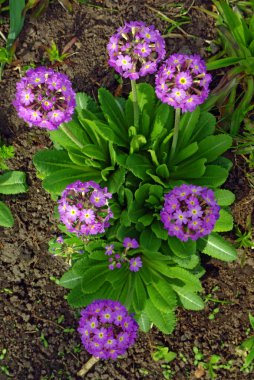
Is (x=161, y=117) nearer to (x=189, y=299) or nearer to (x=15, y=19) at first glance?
(x=189, y=299)

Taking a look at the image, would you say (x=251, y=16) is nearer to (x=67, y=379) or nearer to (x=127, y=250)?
(x=127, y=250)

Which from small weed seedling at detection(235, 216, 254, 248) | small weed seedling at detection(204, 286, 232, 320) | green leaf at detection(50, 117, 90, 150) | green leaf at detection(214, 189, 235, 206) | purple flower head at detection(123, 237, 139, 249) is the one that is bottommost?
small weed seedling at detection(204, 286, 232, 320)

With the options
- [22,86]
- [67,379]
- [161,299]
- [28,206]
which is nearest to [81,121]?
[22,86]

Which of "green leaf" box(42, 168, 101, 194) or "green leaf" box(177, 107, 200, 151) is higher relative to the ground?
"green leaf" box(177, 107, 200, 151)

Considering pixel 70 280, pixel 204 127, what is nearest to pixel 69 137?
pixel 204 127

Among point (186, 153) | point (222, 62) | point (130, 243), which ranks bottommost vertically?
point (130, 243)

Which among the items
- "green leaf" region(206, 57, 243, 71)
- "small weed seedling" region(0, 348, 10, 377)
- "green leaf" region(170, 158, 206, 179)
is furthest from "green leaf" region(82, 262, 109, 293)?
"green leaf" region(206, 57, 243, 71)

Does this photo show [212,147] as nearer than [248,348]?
Yes

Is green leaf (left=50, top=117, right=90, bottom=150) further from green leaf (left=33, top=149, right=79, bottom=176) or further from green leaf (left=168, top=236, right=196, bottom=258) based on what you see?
green leaf (left=168, top=236, right=196, bottom=258)
